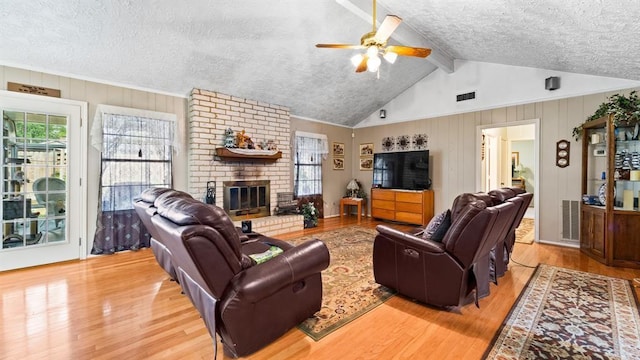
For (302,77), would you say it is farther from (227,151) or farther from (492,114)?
(492,114)

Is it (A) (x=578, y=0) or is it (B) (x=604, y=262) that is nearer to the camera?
(A) (x=578, y=0)

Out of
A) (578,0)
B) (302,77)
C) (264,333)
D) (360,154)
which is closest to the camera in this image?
(264,333)

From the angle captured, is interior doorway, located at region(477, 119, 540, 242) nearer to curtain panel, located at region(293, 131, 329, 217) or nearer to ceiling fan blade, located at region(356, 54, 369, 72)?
ceiling fan blade, located at region(356, 54, 369, 72)

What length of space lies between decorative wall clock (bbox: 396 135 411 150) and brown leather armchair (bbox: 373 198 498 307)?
4.30m

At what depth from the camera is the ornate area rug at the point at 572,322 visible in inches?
71.9

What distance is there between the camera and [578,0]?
2.40 metres

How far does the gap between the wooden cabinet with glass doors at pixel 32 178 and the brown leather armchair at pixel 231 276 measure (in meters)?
2.96

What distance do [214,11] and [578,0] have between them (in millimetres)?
3692

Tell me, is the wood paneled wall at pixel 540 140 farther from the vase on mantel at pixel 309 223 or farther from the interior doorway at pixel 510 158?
the vase on mantel at pixel 309 223

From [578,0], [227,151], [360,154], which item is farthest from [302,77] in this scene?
[578,0]

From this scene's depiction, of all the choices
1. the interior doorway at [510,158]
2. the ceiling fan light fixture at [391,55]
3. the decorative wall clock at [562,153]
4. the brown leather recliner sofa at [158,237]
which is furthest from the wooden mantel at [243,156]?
the decorative wall clock at [562,153]

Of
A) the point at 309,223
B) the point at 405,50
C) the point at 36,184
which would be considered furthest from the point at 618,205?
the point at 36,184

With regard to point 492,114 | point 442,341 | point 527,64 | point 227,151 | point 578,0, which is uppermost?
point 527,64

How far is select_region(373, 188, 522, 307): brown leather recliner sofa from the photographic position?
2117 mm
